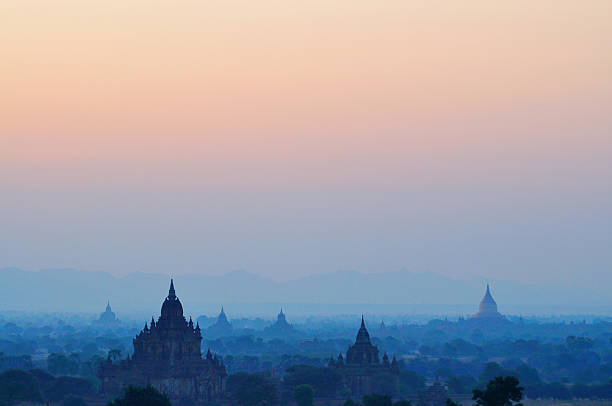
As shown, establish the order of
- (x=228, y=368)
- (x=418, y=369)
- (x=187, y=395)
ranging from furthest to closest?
(x=418, y=369) < (x=228, y=368) < (x=187, y=395)

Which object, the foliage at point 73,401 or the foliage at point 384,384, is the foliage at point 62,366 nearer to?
the foliage at point 73,401

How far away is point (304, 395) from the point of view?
119 meters

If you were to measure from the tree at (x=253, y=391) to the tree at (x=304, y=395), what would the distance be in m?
2.31

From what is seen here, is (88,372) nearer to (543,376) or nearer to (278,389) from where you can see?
(278,389)

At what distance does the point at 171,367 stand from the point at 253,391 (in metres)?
7.53

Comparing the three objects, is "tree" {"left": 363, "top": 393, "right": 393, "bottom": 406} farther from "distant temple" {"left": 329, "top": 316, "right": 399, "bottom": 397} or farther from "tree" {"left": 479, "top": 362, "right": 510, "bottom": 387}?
"tree" {"left": 479, "top": 362, "right": 510, "bottom": 387}

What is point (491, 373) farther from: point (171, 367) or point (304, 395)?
point (171, 367)

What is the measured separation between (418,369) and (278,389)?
68846 millimetres

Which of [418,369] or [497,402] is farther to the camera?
[418,369]

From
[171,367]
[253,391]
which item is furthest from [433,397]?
[171,367]

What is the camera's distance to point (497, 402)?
75.9m

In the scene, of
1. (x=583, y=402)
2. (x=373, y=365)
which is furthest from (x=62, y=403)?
(x=583, y=402)

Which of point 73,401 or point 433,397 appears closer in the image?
point 73,401

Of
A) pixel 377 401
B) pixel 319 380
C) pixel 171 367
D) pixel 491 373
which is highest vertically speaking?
pixel 491 373
